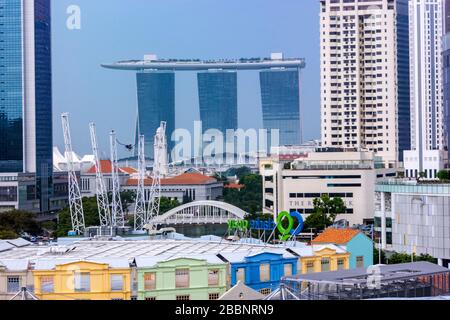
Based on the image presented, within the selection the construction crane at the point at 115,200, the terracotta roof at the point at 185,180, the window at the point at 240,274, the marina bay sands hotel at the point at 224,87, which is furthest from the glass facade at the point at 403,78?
the window at the point at 240,274

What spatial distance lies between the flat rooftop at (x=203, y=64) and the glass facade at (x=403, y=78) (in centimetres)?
736

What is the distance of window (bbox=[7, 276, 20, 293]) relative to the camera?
A: 2.82 metres

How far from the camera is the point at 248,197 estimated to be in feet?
29.3

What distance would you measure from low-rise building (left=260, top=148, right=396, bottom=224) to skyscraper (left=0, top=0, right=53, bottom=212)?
264 cm

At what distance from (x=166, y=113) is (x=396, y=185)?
2533 mm

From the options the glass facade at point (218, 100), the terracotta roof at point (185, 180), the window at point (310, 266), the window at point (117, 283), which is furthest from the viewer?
the terracotta roof at point (185, 180)

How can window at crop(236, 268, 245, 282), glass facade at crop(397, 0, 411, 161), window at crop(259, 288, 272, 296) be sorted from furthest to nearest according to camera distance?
1. glass facade at crop(397, 0, 411, 161)
2. window at crop(236, 268, 245, 282)
3. window at crop(259, 288, 272, 296)

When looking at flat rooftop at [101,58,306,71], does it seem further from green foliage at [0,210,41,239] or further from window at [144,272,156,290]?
green foliage at [0,210,41,239]

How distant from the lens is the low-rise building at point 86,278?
261cm

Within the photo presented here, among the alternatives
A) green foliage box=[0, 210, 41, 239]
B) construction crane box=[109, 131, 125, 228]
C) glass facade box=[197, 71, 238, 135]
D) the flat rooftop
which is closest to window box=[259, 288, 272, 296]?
the flat rooftop

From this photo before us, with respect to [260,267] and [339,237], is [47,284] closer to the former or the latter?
[260,267]

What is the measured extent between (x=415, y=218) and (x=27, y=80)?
5045 millimetres

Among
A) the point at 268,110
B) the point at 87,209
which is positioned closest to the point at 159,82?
the point at 268,110

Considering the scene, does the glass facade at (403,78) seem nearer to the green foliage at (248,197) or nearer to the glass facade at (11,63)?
the green foliage at (248,197)
